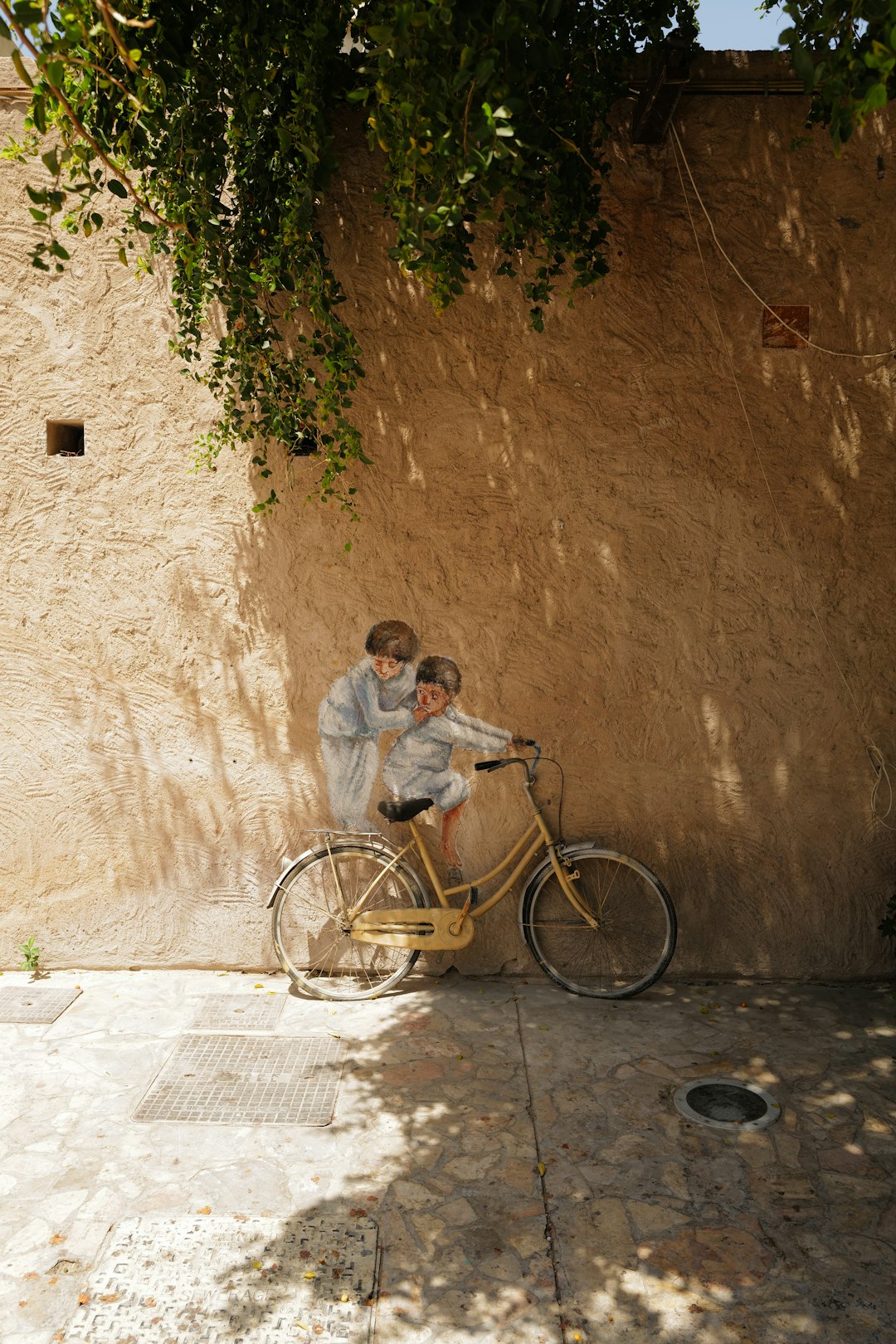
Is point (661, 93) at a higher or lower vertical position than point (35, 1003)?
higher

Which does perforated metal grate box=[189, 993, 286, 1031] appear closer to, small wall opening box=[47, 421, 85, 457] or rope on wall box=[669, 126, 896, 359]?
small wall opening box=[47, 421, 85, 457]

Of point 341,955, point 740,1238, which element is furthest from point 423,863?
point 740,1238

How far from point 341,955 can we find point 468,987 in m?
0.69

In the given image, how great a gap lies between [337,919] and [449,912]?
1.96ft

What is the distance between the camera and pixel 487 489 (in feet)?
17.5

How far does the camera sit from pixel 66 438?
5559 millimetres

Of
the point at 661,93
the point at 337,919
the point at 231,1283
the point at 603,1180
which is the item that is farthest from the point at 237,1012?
the point at 661,93

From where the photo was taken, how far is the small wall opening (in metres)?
5.43

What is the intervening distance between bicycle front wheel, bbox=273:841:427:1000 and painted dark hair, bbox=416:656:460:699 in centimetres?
91

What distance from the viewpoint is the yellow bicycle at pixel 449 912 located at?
209 inches

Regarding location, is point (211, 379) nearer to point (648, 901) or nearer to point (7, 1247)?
point (648, 901)

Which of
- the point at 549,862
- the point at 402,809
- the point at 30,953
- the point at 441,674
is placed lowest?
the point at 30,953

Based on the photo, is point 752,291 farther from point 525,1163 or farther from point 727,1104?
point 525,1163

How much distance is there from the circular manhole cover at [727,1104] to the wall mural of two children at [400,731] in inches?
66.4
